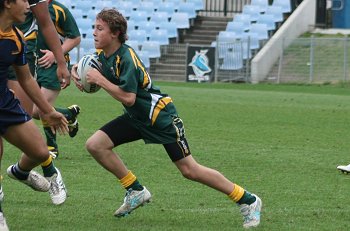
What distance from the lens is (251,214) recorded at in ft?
24.5

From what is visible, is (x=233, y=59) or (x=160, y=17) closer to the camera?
(x=233, y=59)

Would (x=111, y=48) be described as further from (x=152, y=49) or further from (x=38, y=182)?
(x=152, y=49)

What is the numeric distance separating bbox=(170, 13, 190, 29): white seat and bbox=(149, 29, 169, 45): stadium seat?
62 cm

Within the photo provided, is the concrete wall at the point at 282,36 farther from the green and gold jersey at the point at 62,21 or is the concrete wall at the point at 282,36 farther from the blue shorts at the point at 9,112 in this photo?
the blue shorts at the point at 9,112

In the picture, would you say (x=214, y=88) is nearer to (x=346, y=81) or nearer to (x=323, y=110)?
(x=346, y=81)

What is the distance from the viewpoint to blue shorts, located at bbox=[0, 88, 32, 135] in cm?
687

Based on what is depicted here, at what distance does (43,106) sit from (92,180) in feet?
8.18

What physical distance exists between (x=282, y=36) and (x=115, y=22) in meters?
22.7

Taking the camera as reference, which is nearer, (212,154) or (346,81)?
(212,154)

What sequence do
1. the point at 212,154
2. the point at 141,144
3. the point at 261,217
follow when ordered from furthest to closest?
the point at 141,144, the point at 212,154, the point at 261,217

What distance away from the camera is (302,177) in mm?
10172

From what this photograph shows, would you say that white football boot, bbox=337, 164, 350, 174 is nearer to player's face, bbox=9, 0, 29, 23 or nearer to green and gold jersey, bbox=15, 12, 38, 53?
→ green and gold jersey, bbox=15, 12, 38, 53

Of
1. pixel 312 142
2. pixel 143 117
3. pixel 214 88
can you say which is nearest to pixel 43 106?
pixel 143 117

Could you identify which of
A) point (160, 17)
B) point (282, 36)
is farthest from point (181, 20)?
point (282, 36)
